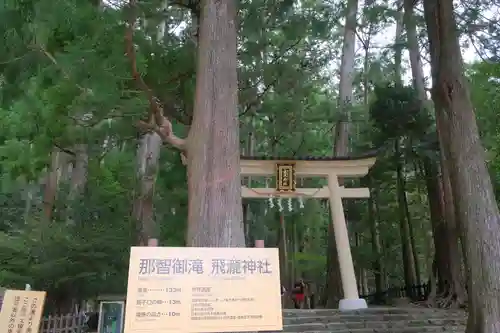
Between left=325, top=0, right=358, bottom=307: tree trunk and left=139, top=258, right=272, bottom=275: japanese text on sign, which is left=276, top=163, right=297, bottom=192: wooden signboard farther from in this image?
left=139, top=258, right=272, bottom=275: japanese text on sign

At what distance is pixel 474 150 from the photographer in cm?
578

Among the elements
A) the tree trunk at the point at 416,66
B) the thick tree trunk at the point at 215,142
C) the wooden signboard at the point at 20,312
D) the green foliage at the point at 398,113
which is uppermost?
the tree trunk at the point at 416,66

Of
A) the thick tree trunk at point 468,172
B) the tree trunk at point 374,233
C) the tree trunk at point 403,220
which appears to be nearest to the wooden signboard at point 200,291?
the thick tree trunk at point 468,172

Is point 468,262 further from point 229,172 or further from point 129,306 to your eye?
point 129,306

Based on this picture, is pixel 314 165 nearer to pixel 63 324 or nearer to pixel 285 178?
pixel 285 178

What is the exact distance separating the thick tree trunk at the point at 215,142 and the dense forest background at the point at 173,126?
0.32 metres

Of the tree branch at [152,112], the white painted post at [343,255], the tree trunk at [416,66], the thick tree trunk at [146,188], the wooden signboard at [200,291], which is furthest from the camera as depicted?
the tree trunk at [416,66]

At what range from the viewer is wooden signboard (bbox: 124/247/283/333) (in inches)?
114

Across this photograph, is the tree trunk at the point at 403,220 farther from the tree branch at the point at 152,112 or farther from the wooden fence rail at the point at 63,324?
the wooden fence rail at the point at 63,324

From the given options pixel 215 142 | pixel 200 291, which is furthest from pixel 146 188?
pixel 200 291

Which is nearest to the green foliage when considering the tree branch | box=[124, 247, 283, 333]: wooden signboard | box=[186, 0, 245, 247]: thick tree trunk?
box=[186, 0, 245, 247]: thick tree trunk

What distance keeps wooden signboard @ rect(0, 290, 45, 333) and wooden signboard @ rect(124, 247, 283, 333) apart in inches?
63.0

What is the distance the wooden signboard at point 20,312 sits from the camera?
3850 millimetres

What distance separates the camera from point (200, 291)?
3.02 metres
